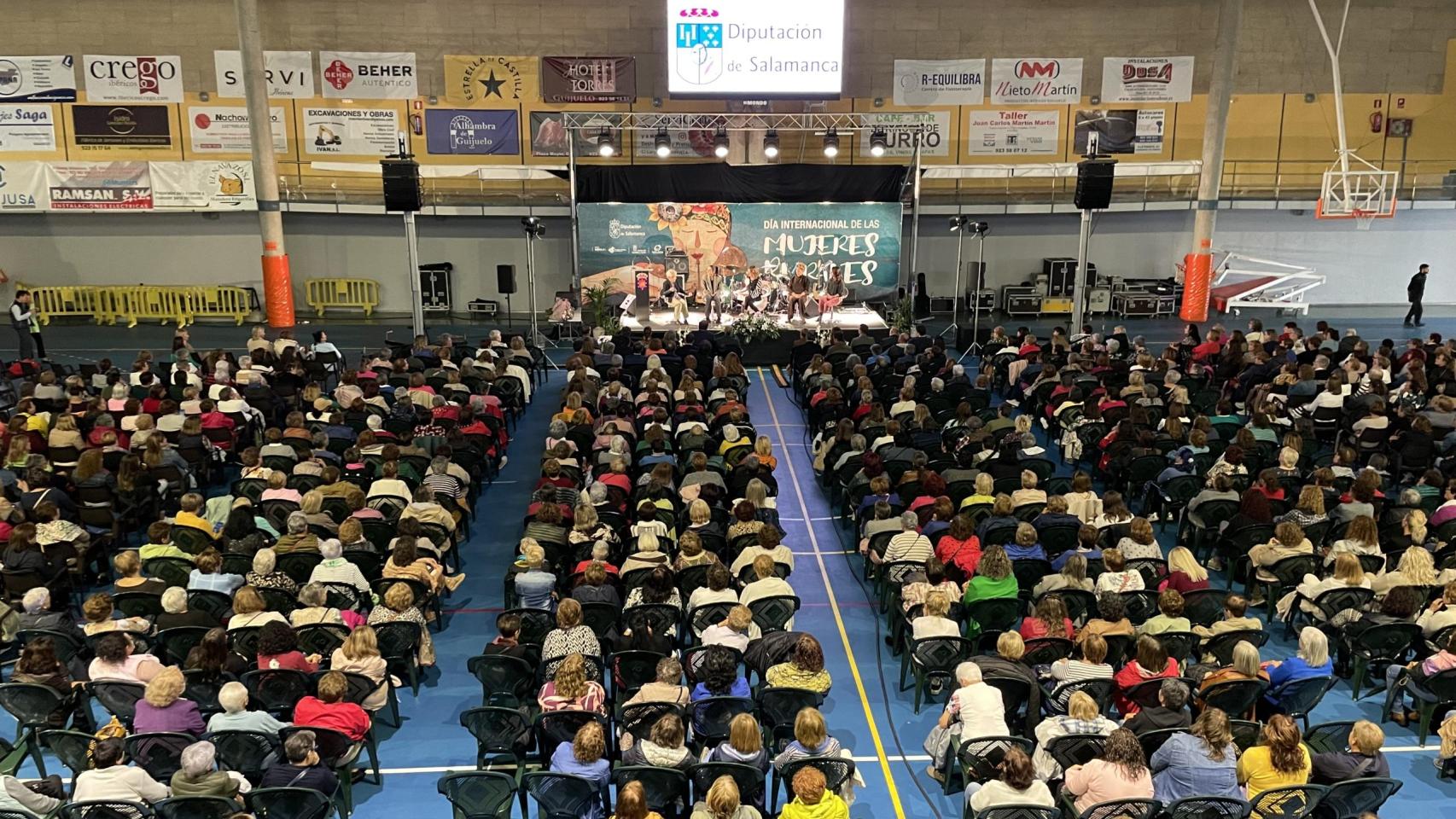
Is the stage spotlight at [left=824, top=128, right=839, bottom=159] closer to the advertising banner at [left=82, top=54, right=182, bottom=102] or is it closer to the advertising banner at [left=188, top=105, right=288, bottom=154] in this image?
the advertising banner at [left=188, top=105, right=288, bottom=154]

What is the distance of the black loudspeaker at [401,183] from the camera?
1916 centimetres

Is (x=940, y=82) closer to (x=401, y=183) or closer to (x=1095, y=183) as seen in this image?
(x=1095, y=183)

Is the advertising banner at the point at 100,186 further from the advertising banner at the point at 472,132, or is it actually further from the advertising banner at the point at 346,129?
the advertising banner at the point at 472,132

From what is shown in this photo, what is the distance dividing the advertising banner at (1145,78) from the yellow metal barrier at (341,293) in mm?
19271

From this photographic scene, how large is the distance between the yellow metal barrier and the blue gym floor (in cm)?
1536

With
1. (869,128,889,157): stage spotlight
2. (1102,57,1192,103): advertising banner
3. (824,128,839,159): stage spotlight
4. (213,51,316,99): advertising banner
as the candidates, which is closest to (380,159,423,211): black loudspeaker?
(824,128,839,159): stage spotlight

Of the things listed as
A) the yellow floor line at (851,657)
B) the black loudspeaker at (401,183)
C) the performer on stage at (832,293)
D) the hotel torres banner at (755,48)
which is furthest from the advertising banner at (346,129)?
the yellow floor line at (851,657)

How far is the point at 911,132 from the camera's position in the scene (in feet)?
88.7

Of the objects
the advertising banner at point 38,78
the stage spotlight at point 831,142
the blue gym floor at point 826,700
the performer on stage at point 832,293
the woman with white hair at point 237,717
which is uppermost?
the advertising banner at point 38,78

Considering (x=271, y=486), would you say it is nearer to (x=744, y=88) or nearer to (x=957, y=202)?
(x=744, y=88)

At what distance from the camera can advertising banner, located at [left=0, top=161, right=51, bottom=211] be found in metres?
25.4

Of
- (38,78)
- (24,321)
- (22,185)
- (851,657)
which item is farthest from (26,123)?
(851,657)

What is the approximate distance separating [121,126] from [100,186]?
62.4 inches

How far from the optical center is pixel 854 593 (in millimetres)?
10805
